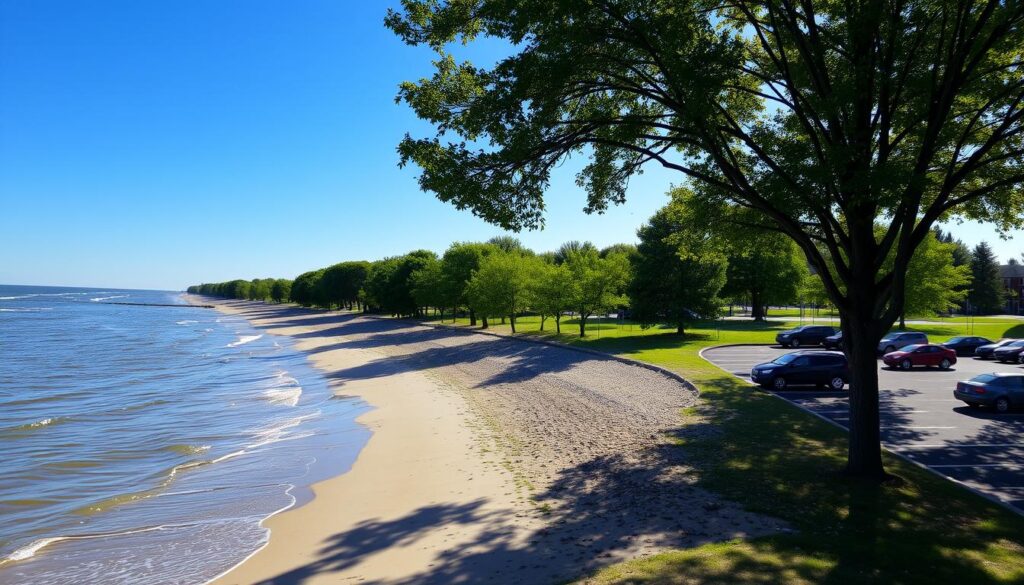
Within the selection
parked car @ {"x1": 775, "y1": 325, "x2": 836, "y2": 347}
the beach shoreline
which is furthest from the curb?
parked car @ {"x1": 775, "y1": 325, "x2": 836, "y2": 347}

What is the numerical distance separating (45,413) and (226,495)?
14.7m

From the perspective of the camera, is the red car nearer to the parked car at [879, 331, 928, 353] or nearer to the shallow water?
the parked car at [879, 331, 928, 353]

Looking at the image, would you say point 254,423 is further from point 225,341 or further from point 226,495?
point 225,341

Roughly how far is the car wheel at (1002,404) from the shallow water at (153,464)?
65.5ft

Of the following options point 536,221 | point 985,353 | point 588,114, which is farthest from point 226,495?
point 985,353

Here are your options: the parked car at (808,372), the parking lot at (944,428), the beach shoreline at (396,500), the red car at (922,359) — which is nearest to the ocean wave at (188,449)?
the beach shoreline at (396,500)

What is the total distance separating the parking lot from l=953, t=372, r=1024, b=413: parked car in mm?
318

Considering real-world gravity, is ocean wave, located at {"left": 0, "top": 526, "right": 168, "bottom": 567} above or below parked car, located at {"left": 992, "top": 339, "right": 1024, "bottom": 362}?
below

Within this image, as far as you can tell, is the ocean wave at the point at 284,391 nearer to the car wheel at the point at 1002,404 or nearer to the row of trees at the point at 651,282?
the row of trees at the point at 651,282

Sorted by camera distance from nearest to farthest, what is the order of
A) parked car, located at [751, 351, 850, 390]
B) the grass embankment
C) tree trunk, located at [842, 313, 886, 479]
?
the grass embankment < tree trunk, located at [842, 313, 886, 479] < parked car, located at [751, 351, 850, 390]

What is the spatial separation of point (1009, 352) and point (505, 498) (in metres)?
33.7

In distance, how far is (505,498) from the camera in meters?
10.7

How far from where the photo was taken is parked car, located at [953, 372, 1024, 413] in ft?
57.5

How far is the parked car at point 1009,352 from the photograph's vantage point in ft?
99.3
